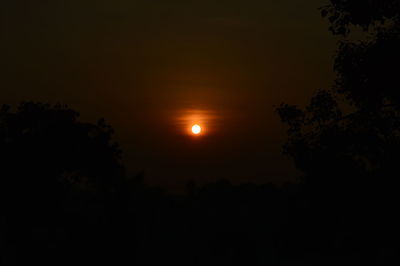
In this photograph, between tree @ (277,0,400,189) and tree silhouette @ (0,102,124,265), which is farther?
tree silhouette @ (0,102,124,265)

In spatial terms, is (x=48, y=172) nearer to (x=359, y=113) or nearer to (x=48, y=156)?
(x=48, y=156)

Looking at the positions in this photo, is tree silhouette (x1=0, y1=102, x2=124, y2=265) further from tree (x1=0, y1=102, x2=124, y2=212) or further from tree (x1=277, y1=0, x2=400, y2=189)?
tree (x1=277, y1=0, x2=400, y2=189)

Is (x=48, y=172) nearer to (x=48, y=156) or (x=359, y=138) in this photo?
(x=48, y=156)

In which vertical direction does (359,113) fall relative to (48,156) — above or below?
below

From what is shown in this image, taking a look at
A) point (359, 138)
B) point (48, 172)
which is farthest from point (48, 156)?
point (359, 138)

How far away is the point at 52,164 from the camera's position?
55188 mm

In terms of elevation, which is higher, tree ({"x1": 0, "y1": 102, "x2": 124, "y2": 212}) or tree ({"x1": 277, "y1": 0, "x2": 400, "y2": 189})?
tree ({"x1": 0, "y1": 102, "x2": 124, "y2": 212})

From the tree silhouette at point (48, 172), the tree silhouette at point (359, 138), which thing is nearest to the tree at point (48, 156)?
the tree silhouette at point (48, 172)

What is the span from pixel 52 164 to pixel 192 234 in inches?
1709

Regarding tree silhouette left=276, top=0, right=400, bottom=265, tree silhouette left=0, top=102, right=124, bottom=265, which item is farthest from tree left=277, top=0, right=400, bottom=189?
tree silhouette left=0, top=102, right=124, bottom=265

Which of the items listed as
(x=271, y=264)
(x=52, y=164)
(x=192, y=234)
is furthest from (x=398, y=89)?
(x=192, y=234)

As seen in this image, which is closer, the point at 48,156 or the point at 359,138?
the point at 359,138

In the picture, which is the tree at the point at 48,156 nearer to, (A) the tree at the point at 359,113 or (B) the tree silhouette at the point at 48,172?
(B) the tree silhouette at the point at 48,172

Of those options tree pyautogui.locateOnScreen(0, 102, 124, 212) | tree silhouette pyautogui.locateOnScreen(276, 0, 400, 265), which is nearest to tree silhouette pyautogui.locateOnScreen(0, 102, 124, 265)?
tree pyautogui.locateOnScreen(0, 102, 124, 212)
